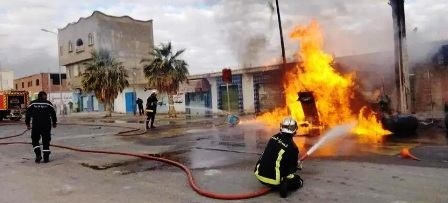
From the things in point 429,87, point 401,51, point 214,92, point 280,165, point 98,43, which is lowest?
point 280,165

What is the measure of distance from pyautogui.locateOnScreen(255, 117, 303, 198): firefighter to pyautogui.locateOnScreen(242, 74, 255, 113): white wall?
2568cm

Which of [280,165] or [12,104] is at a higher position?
[12,104]

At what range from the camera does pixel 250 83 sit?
105ft

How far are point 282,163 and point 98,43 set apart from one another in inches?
1824

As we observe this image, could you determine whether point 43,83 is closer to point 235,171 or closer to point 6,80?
point 6,80

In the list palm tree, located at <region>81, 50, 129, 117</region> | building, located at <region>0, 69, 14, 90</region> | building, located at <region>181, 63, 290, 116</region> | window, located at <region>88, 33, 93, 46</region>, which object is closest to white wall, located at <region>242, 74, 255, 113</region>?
building, located at <region>181, 63, 290, 116</region>

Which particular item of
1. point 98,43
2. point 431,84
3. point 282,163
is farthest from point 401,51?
point 98,43

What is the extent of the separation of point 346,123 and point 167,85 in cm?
1483

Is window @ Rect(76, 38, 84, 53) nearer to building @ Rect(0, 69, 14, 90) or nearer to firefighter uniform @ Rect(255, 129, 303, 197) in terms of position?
building @ Rect(0, 69, 14, 90)

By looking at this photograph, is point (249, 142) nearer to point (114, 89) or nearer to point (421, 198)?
point (421, 198)

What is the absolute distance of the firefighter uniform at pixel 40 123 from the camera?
31.3 ft

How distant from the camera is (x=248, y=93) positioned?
3216 centimetres

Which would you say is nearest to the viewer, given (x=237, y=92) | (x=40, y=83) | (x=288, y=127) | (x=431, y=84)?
(x=288, y=127)

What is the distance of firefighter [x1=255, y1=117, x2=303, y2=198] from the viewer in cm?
568
